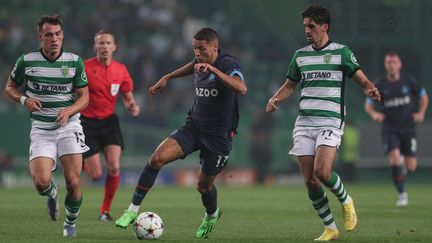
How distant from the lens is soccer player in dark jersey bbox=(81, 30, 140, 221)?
536 inches

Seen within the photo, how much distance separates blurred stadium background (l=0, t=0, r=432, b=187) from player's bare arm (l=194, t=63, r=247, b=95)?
16462 mm

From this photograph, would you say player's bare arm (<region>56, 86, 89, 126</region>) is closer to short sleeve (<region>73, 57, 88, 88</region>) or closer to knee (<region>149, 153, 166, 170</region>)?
short sleeve (<region>73, 57, 88, 88</region>)

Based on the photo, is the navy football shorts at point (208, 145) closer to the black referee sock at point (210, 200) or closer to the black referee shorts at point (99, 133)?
the black referee sock at point (210, 200)

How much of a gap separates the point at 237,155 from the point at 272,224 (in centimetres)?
1494

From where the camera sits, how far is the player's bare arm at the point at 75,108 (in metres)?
10.2

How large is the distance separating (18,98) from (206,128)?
2023mm

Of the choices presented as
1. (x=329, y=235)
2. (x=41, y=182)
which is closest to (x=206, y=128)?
(x=329, y=235)

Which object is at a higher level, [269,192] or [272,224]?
[272,224]

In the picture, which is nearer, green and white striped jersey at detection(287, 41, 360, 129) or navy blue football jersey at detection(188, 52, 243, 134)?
green and white striped jersey at detection(287, 41, 360, 129)

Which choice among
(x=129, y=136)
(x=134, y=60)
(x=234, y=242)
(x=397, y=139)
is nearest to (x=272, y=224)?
(x=234, y=242)

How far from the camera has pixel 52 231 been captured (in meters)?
11.3

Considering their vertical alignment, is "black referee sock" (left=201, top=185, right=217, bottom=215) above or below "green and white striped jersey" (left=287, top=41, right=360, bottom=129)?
below


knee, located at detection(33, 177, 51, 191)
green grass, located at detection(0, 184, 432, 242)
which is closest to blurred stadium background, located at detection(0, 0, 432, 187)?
green grass, located at detection(0, 184, 432, 242)

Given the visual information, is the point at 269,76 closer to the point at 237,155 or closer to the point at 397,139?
the point at 237,155
